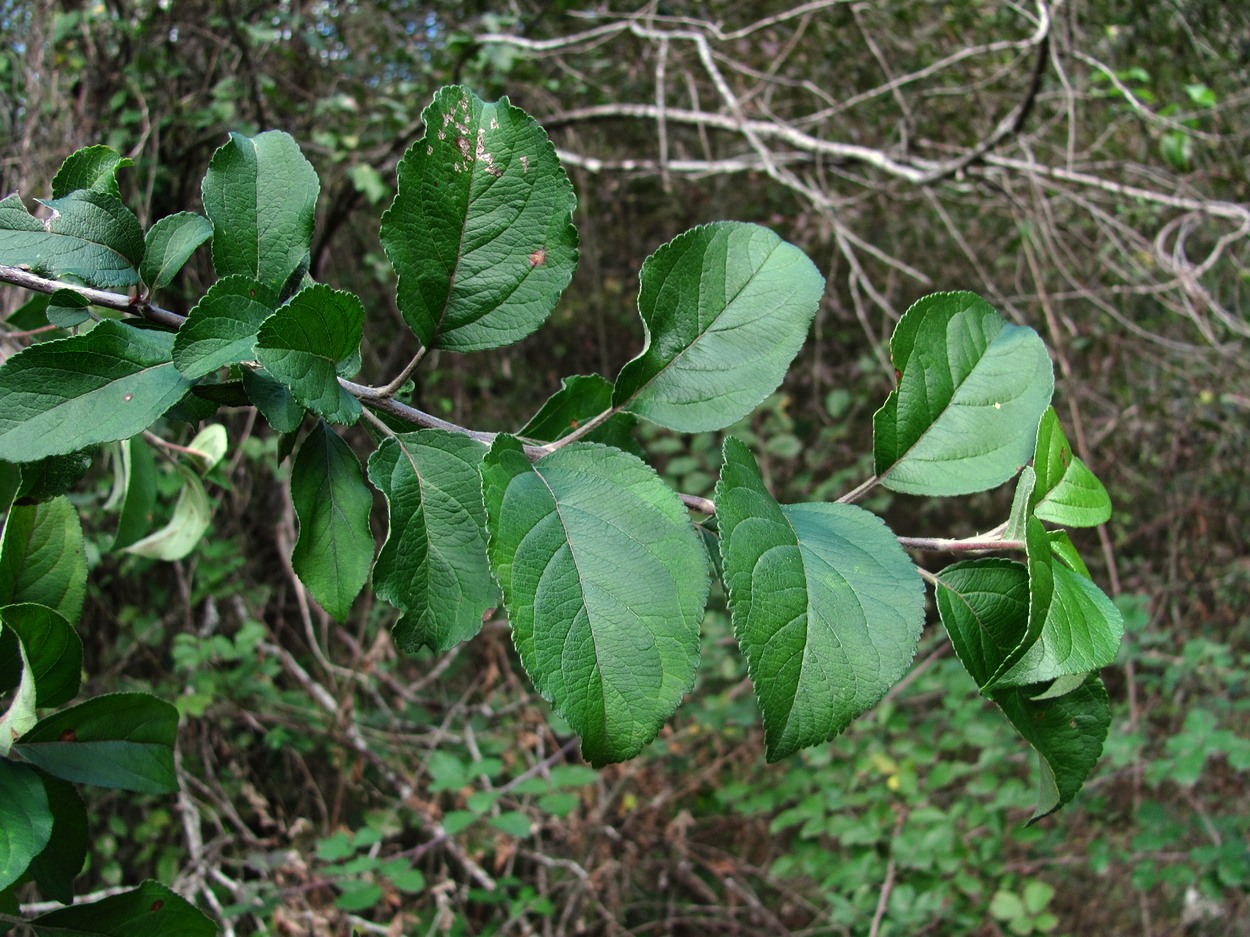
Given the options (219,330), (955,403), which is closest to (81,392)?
(219,330)

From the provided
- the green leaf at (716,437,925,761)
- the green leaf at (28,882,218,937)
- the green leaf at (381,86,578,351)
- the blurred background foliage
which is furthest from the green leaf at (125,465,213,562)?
the blurred background foliage

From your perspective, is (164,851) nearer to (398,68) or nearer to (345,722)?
(345,722)

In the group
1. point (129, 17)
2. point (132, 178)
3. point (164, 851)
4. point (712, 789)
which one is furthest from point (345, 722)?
point (129, 17)

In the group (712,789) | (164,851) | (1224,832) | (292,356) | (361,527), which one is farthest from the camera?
(712,789)

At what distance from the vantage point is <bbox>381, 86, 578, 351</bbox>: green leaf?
0.45 metres

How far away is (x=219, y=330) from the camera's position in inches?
16.9

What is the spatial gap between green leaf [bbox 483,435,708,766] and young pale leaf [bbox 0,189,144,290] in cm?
25

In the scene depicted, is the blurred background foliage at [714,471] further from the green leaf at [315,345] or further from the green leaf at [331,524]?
the green leaf at [315,345]

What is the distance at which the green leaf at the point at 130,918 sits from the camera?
19.8 inches

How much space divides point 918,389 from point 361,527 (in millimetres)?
303

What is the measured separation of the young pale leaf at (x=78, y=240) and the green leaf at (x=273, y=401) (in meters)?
0.10

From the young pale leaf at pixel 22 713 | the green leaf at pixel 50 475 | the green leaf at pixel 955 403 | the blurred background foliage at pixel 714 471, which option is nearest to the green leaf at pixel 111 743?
the young pale leaf at pixel 22 713

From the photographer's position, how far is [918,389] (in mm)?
505

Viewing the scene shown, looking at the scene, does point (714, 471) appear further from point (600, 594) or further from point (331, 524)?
point (600, 594)
